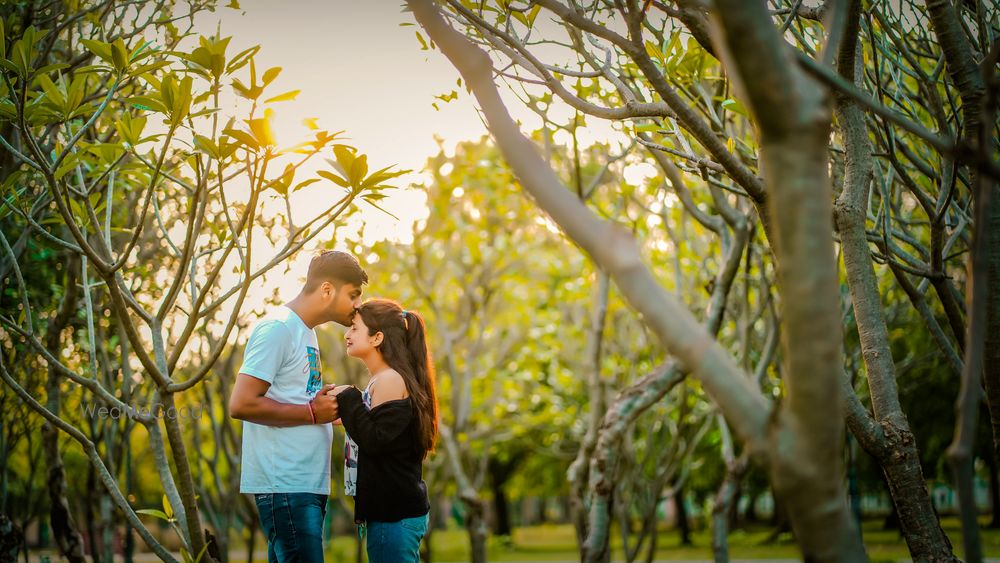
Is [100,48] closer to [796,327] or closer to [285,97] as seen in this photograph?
[285,97]

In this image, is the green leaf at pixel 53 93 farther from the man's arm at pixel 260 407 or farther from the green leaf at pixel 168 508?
the green leaf at pixel 168 508

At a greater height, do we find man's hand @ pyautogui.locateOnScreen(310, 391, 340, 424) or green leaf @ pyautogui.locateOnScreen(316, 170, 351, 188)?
green leaf @ pyautogui.locateOnScreen(316, 170, 351, 188)

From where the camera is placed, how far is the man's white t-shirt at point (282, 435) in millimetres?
3768

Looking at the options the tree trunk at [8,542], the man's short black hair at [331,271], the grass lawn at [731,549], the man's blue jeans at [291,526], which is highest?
the man's short black hair at [331,271]

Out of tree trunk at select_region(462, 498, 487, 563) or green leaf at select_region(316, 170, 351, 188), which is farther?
tree trunk at select_region(462, 498, 487, 563)

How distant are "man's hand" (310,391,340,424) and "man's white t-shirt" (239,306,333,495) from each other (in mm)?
67

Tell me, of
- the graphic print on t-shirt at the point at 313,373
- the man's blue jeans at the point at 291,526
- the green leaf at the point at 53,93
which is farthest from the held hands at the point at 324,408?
the green leaf at the point at 53,93

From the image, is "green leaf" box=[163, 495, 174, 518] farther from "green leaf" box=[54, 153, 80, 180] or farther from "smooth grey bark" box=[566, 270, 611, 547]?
"smooth grey bark" box=[566, 270, 611, 547]

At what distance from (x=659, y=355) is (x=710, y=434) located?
8.96 metres

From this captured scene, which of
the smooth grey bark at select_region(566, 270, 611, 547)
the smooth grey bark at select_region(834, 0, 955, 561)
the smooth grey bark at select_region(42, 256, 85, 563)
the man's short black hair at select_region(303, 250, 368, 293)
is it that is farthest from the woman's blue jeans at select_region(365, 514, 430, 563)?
the smooth grey bark at select_region(566, 270, 611, 547)

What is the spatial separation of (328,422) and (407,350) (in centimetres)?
54

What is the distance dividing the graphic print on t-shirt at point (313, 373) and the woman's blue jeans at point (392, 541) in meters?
0.72

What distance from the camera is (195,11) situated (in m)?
5.24

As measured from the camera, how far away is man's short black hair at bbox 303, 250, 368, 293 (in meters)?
4.09
